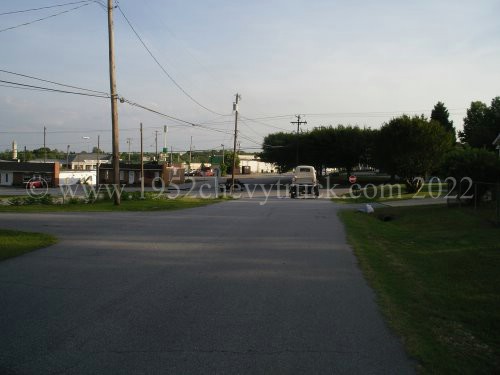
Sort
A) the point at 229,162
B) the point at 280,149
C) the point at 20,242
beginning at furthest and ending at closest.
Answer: the point at 229,162 < the point at 280,149 < the point at 20,242

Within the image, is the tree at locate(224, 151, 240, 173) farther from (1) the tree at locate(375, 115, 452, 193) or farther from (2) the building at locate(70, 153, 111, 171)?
(1) the tree at locate(375, 115, 452, 193)

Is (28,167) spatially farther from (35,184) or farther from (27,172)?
(35,184)

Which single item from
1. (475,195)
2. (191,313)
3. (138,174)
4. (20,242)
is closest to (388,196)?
(475,195)

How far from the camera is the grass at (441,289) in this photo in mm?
5480

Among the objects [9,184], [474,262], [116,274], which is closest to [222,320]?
[116,274]

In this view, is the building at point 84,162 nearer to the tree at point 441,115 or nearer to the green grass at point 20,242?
the tree at point 441,115

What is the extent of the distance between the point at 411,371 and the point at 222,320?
240 centimetres

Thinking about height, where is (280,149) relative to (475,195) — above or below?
above

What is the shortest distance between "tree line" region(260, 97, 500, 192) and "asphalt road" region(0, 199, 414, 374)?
1408 centimetres

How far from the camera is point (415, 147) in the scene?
155 feet

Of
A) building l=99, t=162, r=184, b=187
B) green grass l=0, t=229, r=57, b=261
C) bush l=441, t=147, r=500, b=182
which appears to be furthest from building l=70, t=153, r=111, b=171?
green grass l=0, t=229, r=57, b=261

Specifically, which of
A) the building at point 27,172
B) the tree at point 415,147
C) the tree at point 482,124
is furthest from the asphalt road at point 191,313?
the building at point 27,172

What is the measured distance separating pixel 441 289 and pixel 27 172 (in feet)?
258

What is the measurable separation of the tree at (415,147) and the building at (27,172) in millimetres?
52070
